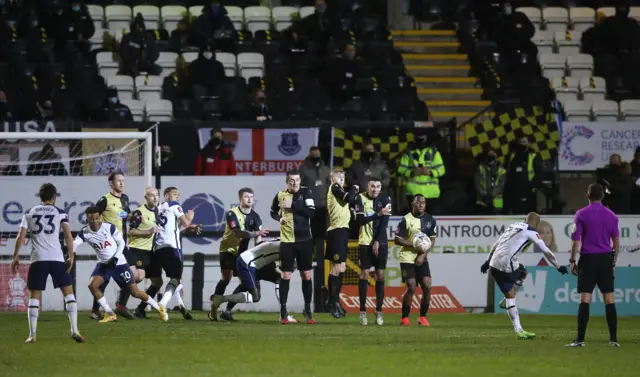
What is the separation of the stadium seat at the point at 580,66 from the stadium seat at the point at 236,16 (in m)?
7.54

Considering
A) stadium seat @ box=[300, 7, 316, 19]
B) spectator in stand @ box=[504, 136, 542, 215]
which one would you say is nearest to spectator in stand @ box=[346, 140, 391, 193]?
spectator in stand @ box=[504, 136, 542, 215]

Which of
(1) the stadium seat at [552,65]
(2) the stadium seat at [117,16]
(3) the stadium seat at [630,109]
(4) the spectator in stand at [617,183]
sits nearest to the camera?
(4) the spectator in stand at [617,183]

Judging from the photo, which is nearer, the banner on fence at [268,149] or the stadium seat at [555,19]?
the banner on fence at [268,149]

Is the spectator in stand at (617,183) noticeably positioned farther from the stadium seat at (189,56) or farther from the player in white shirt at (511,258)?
the stadium seat at (189,56)

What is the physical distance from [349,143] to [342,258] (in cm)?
423

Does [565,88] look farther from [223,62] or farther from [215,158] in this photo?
[215,158]

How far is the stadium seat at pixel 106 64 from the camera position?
82.6 ft

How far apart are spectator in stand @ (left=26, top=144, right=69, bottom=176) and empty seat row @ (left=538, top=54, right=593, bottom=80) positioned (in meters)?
11.7

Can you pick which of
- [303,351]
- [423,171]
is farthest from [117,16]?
[303,351]

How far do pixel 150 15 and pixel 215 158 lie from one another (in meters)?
6.37

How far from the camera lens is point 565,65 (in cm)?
2780

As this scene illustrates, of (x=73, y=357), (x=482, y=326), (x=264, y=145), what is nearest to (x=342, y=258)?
(x=482, y=326)

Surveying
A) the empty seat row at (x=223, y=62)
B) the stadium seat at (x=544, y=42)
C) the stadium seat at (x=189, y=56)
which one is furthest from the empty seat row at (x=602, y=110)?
the stadium seat at (x=189, y=56)

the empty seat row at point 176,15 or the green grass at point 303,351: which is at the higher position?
the empty seat row at point 176,15
